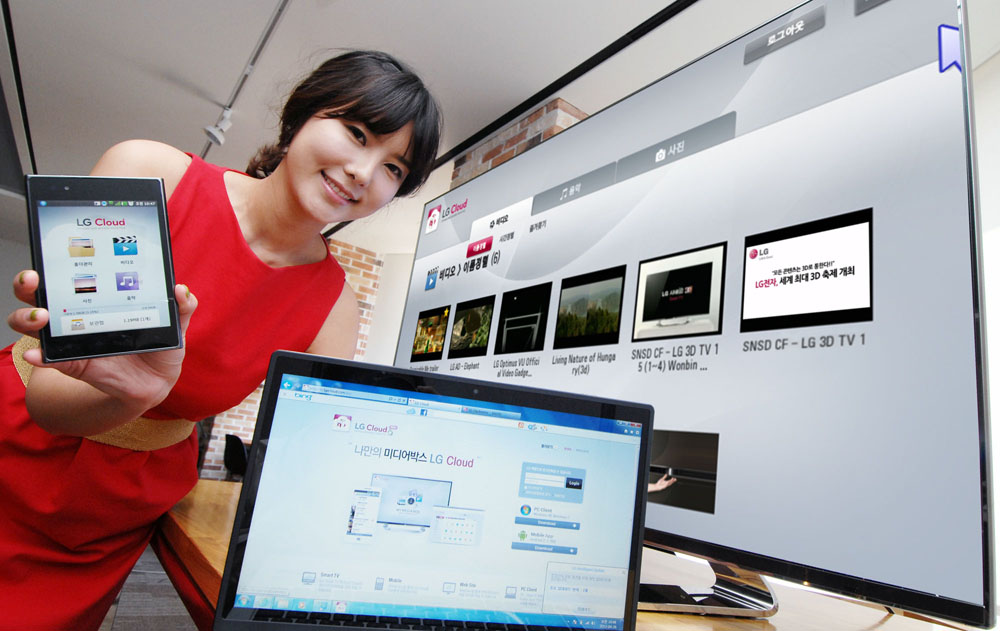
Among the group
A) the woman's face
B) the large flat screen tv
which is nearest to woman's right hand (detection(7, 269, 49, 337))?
the woman's face

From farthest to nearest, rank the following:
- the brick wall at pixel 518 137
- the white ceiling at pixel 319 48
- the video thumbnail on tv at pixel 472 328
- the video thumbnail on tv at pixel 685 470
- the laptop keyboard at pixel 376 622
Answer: the brick wall at pixel 518 137, the white ceiling at pixel 319 48, the video thumbnail on tv at pixel 472 328, the video thumbnail on tv at pixel 685 470, the laptop keyboard at pixel 376 622

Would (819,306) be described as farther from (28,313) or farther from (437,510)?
(28,313)

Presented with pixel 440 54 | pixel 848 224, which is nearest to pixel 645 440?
pixel 848 224

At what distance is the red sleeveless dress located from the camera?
2.95 feet

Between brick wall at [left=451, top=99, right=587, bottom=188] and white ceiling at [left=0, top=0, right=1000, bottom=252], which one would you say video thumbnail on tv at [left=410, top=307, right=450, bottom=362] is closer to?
brick wall at [left=451, top=99, right=587, bottom=188]

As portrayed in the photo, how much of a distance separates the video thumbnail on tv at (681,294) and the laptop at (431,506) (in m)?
0.50

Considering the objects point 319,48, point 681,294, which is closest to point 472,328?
point 681,294

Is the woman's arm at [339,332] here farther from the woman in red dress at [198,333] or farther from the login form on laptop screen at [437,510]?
A: the login form on laptop screen at [437,510]

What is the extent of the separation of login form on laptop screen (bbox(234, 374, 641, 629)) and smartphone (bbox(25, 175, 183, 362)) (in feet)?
0.67

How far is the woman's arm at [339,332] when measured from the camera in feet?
4.15

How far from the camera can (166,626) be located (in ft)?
5.31

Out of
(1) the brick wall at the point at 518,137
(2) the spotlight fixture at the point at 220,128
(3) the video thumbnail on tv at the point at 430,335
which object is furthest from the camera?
(2) the spotlight fixture at the point at 220,128

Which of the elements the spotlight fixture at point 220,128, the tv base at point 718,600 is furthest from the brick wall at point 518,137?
the tv base at point 718,600

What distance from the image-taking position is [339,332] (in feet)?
4.24
